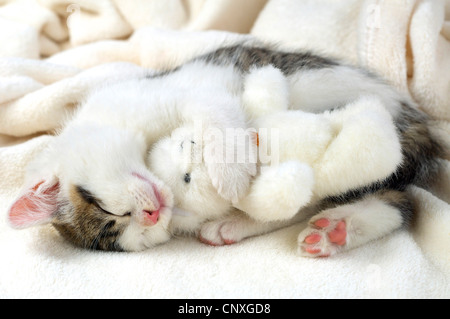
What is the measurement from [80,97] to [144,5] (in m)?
0.89

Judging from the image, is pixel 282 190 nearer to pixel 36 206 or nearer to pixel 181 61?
pixel 36 206

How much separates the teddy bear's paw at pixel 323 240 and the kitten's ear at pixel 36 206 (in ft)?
2.24

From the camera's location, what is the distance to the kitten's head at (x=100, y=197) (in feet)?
3.66

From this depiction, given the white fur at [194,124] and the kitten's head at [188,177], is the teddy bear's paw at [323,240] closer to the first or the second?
the white fur at [194,124]

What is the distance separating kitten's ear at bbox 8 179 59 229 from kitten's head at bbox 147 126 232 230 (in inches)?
11.3

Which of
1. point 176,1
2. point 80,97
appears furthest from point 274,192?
point 176,1

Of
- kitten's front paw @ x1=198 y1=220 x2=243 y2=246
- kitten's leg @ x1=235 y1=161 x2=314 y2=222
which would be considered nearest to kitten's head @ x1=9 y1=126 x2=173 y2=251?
kitten's front paw @ x1=198 y1=220 x2=243 y2=246

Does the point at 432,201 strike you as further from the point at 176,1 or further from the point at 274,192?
the point at 176,1

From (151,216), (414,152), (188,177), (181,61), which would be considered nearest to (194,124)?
(188,177)

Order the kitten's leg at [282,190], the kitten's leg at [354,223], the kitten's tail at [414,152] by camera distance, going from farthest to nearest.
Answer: the kitten's tail at [414,152] < the kitten's leg at [354,223] < the kitten's leg at [282,190]

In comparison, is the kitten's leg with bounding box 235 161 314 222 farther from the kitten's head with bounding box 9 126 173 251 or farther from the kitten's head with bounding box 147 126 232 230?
the kitten's head with bounding box 9 126 173 251

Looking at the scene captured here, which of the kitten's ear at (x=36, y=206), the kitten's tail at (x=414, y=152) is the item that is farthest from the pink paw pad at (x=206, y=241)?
the kitten's tail at (x=414, y=152)

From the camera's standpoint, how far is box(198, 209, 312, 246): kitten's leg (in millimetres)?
1178

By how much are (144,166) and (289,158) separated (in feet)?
1.35
